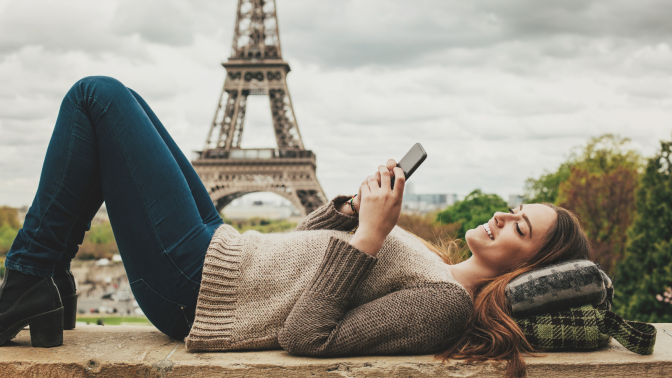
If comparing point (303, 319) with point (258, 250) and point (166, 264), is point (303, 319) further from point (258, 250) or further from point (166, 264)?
point (166, 264)

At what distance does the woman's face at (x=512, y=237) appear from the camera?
2.59 meters

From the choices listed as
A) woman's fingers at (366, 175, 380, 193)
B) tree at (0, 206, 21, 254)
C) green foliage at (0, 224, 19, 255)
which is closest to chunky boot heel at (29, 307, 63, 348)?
woman's fingers at (366, 175, 380, 193)

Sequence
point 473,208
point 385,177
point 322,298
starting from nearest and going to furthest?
point 322,298
point 385,177
point 473,208

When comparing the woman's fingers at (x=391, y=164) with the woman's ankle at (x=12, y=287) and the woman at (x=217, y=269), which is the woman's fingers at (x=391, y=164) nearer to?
the woman at (x=217, y=269)

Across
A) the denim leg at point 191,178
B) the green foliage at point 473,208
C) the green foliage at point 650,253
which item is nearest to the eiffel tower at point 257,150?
the green foliage at point 473,208

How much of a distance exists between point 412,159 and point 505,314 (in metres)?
0.83

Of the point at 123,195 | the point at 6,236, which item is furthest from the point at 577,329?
the point at 6,236

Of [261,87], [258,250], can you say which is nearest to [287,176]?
[261,87]

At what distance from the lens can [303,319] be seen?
6.97 ft

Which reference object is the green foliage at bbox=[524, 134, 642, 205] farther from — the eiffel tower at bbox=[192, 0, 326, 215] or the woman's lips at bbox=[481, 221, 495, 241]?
the woman's lips at bbox=[481, 221, 495, 241]

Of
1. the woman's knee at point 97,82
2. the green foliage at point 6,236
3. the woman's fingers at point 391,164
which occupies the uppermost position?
the woman's knee at point 97,82

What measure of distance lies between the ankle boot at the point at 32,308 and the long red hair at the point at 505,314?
170 cm

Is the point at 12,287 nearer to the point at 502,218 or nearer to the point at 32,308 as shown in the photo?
the point at 32,308

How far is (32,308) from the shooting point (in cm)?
227
